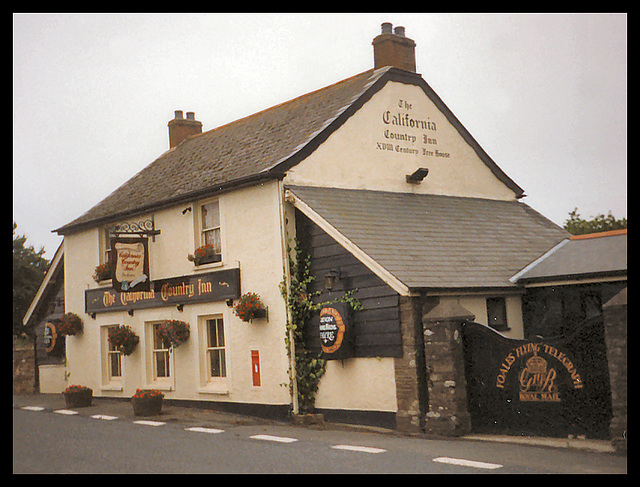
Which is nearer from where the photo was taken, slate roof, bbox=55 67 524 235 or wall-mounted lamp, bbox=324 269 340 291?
wall-mounted lamp, bbox=324 269 340 291

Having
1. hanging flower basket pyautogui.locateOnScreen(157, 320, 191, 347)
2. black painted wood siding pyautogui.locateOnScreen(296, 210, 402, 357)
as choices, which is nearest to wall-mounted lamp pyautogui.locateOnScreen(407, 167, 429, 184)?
black painted wood siding pyautogui.locateOnScreen(296, 210, 402, 357)

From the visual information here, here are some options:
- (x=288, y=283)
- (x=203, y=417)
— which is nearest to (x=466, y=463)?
(x=288, y=283)

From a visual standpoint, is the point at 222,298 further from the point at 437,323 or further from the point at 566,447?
the point at 566,447

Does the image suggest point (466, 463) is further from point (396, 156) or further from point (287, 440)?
point (396, 156)

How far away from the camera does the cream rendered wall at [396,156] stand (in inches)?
653

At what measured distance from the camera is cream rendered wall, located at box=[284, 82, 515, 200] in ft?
54.4

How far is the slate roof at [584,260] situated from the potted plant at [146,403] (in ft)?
26.6

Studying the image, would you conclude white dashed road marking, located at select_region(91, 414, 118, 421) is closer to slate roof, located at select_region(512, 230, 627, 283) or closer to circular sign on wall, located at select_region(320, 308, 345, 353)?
circular sign on wall, located at select_region(320, 308, 345, 353)

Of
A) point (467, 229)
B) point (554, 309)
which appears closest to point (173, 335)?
point (467, 229)

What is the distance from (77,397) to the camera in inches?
742

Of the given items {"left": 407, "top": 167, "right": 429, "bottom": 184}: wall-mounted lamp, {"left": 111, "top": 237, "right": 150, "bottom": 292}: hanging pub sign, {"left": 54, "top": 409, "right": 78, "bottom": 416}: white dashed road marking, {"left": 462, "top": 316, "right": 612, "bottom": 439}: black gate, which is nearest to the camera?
{"left": 462, "top": 316, "right": 612, "bottom": 439}: black gate

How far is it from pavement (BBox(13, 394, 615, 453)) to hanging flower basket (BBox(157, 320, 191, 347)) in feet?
5.16

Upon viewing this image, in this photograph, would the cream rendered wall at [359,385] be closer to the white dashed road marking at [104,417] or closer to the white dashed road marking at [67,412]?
the white dashed road marking at [104,417]

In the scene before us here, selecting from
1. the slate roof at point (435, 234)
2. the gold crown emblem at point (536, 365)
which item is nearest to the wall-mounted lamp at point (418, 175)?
the slate roof at point (435, 234)
